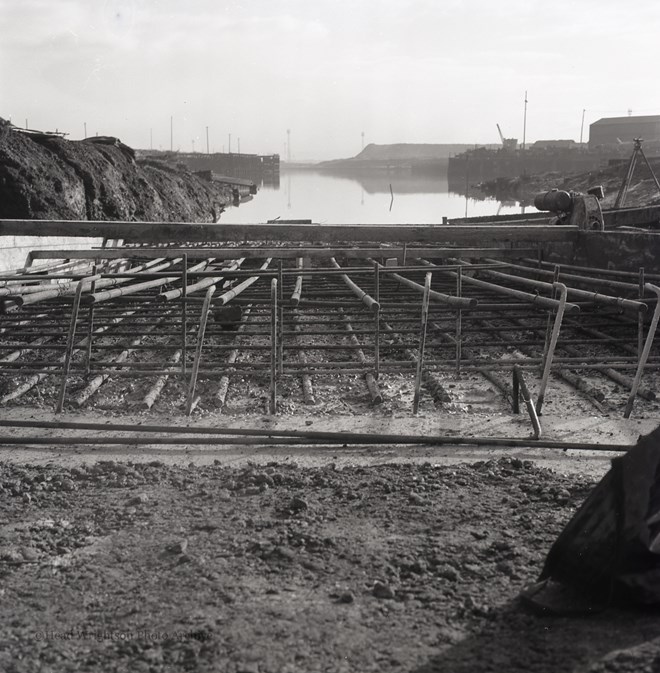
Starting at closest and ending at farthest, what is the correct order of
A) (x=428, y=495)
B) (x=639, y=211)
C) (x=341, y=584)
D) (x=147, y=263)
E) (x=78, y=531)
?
(x=341, y=584)
(x=78, y=531)
(x=428, y=495)
(x=639, y=211)
(x=147, y=263)

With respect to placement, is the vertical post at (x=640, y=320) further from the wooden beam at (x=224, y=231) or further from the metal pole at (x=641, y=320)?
the wooden beam at (x=224, y=231)

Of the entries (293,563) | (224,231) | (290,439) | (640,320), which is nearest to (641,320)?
(640,320)

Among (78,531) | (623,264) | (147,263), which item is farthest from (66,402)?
(147,263)

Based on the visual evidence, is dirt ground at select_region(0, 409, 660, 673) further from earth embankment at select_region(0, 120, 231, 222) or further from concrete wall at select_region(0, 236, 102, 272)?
earth embankment at select_region(0, 120, 231, 222)

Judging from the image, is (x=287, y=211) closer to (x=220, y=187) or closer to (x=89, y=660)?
(x=220, y=187)

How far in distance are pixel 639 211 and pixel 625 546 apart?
472 inches

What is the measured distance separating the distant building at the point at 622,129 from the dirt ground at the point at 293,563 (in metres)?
110

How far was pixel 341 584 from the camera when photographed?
3336 millimetres

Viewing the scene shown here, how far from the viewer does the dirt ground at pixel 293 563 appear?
283 cm

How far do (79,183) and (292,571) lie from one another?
22199mm

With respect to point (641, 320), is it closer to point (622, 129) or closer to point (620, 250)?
point (620, 250)

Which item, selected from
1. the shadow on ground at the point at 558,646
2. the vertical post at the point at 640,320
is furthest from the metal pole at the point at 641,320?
the shadow on ground at the point at 558,646

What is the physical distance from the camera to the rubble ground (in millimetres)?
2824

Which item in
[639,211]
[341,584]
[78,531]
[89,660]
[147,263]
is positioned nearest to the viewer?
[89,660]
